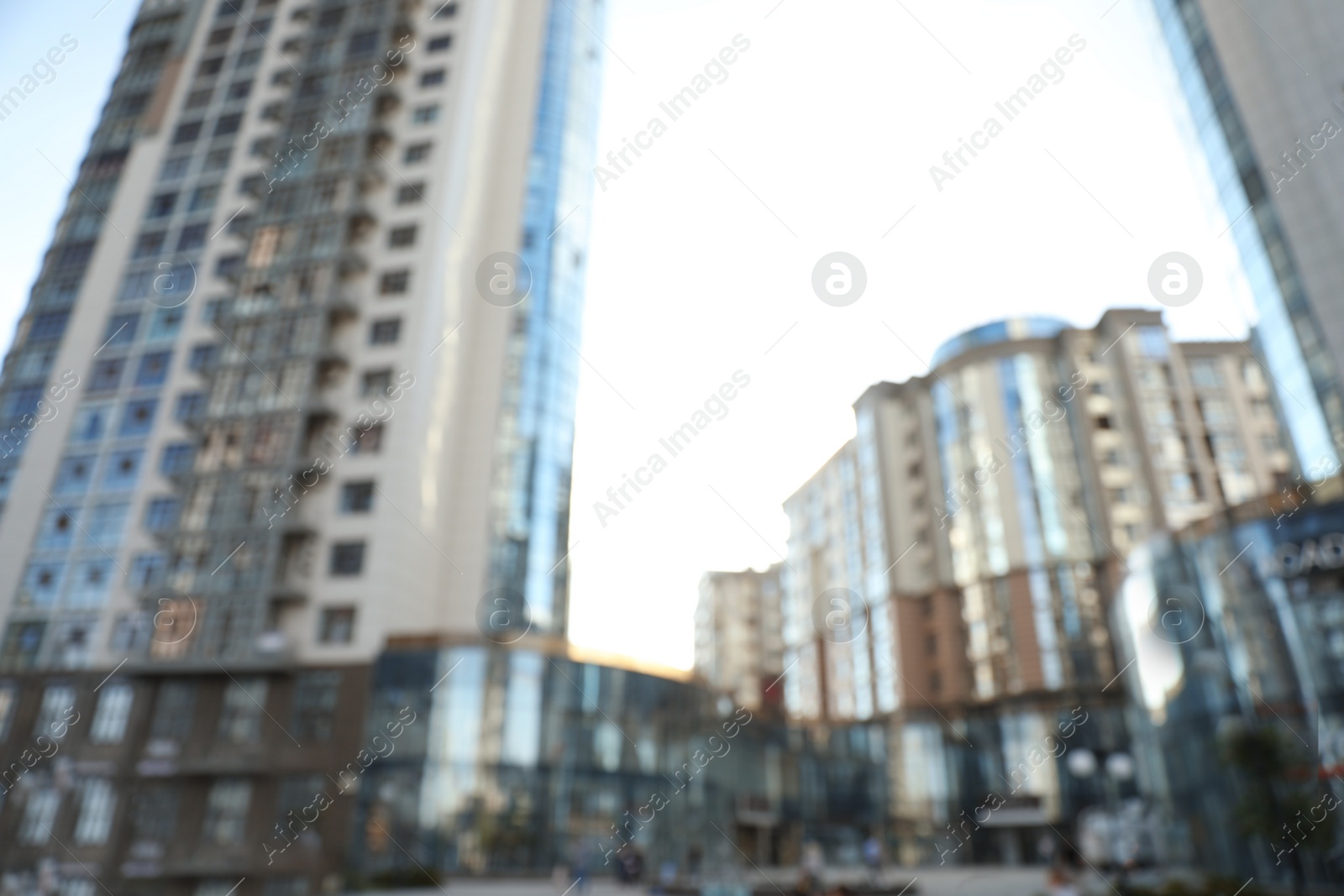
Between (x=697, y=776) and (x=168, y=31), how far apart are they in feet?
188

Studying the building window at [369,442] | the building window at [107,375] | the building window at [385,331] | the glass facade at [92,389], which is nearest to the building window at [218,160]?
the glass facade at [92,389]

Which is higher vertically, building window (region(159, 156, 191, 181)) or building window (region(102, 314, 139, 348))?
building window (region(159, 156, 191, 181))

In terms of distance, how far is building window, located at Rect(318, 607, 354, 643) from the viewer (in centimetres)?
3622

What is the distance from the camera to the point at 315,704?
114 ft

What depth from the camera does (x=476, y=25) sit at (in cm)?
5134

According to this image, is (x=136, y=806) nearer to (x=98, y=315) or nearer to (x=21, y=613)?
(x=21, y=613)

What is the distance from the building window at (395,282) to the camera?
4297 centimetres

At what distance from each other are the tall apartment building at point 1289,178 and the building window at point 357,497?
4018 centimetres

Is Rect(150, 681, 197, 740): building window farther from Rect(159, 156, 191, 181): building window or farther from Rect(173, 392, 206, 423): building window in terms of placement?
Rect(159, 156, 191, 181): building window

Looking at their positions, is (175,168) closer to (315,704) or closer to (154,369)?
(154,369)

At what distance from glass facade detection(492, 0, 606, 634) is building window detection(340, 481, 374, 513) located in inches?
382

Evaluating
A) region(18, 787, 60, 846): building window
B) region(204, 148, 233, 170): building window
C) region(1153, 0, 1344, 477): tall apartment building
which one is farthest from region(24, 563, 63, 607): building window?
region(1153, 0, 1344, 477): tall apartment building

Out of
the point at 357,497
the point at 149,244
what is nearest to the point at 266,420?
the point at 357,497

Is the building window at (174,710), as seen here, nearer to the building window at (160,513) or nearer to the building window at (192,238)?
the building window at (160,513)
